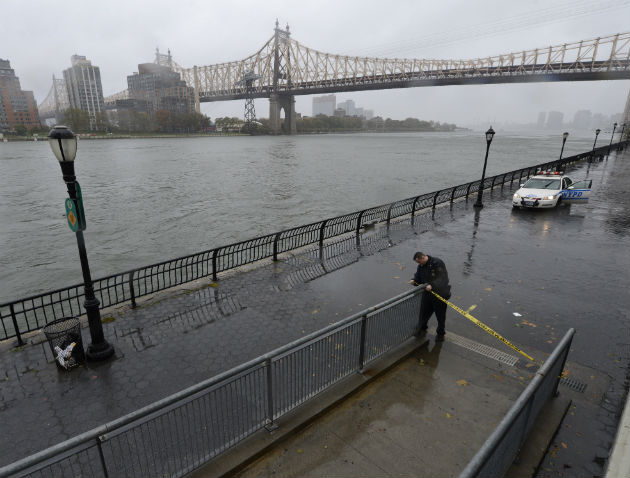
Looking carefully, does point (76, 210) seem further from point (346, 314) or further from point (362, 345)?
point (346, 314)

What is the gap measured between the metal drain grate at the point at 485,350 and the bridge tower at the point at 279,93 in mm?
150585

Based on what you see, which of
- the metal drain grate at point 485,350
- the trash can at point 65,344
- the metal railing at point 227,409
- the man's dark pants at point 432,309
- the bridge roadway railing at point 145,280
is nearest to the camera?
the metal railing at point 227,409

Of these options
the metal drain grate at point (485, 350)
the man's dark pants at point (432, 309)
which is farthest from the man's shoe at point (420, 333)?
the metal drain grate at point (485, 350)

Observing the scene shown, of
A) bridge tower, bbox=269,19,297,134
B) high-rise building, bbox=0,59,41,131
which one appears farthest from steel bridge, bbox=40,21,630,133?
high-rise building, bbox=0,59,41,131

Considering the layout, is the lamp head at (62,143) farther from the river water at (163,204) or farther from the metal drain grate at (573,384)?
the river water at (163,204)

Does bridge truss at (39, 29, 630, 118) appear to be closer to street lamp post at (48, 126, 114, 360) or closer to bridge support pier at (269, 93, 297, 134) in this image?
bridge support pier at (269, 93, 297, 134)

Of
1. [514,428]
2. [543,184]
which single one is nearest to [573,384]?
[514,428]

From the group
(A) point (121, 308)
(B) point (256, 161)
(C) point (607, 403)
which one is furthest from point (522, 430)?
(B) point (256, 161)

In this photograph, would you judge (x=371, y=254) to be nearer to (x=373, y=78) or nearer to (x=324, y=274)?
(x=324, y=274)

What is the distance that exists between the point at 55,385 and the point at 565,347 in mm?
7485

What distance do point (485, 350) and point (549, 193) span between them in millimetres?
15687

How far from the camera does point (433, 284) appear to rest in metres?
6.70

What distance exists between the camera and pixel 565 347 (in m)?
4.87

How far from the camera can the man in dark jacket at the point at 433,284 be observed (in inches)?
263
